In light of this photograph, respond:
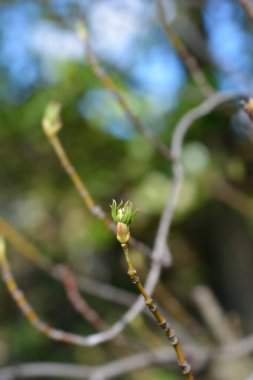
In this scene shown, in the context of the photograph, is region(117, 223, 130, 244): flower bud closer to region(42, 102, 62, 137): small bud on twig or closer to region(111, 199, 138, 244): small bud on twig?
region(111, 199, 138, 244): small bud on twig

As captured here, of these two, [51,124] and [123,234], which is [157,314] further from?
[51,124]

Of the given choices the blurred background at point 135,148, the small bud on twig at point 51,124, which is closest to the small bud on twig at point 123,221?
the small bud on twig at point 51,124

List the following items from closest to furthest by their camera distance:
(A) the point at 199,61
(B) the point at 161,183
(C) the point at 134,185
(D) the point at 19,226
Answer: (B) the point at 161,183 → (C) the point at 134,185 → (A) the point at 199,61 → (D) the point at 19,226

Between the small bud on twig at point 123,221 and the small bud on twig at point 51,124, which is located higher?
the small bud on twig at point 51,124

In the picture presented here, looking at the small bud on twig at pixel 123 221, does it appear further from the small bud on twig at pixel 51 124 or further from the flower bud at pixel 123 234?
the small bud on twig at pixel 51 124

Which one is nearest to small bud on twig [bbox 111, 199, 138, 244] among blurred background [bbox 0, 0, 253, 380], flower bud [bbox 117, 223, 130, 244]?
flower bud [bbox 117, 223, 130, 244]

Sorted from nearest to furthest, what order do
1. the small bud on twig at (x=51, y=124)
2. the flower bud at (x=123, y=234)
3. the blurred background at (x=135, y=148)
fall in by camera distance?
the flower bud at (x=123, y=234), the small bud on twig at (x=51, y=124), the blurred background at (x=135, y=148)

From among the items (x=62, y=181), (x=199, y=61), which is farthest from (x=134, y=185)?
(x=199, y=61)

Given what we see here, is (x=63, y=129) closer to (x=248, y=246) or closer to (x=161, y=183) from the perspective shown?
(x=161, y=183)
